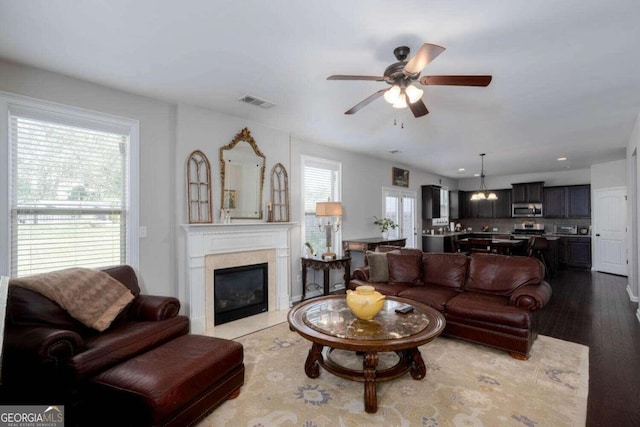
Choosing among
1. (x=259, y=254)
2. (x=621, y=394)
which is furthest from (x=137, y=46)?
(x=621, y=394)

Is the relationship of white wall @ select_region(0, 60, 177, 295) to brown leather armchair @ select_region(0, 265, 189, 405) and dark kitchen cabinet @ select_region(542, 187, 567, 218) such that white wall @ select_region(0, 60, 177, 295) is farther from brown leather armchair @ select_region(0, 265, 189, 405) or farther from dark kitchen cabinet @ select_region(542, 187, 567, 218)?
dark kitchen cabinet @ select_region(542, 187, 567, 218)

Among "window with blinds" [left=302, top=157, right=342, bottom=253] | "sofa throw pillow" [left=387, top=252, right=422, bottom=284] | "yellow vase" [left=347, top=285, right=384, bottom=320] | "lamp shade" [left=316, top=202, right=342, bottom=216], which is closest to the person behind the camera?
"yellow vase" [left=347, top=285, right=384, bottom=320]

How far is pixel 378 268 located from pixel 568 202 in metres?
7.27

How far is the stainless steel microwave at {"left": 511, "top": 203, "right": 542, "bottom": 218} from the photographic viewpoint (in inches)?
344

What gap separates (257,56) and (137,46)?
90 cm

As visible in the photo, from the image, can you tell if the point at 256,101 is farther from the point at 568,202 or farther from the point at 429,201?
the point at 568,202

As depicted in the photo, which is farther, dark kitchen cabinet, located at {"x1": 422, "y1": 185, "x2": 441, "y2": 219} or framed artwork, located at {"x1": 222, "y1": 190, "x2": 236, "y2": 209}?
dark kitchen cabinet, located at {"x1": 422, "y1": 185, "x2": 441, "y2": 219}

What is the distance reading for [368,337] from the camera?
7.22 feet

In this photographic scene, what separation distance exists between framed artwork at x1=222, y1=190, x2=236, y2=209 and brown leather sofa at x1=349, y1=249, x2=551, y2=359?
1910 millimetres

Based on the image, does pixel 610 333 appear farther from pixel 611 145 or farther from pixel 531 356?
pixel 611 145

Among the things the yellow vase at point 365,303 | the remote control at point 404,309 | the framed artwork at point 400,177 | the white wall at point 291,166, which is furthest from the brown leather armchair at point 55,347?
the framed artwork at point 400,177

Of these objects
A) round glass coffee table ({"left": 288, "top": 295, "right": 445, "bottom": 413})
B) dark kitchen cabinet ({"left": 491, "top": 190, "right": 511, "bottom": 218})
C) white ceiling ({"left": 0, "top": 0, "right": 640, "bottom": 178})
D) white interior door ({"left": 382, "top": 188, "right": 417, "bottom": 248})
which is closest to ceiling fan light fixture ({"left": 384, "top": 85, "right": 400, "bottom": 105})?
white ceiling ({"left": 0, "top": 0, "right": 640, "bottom": 178})

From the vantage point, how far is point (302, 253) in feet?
16.3

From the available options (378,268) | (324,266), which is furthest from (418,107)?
(324,266)
